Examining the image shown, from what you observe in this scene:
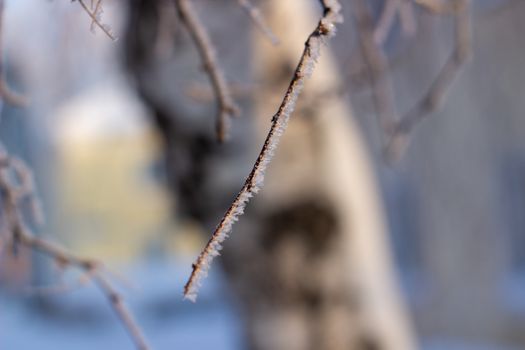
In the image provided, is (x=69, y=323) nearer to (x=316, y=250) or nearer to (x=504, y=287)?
(x=504, y=287)

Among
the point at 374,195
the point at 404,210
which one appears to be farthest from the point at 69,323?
the point at 374,195

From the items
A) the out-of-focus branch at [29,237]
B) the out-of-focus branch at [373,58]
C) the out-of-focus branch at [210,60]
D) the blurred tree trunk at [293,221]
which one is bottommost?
the out-of-focus branch at [29,237]

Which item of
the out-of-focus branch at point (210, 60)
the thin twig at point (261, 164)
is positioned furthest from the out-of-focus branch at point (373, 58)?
the thin twig at point (261, 164)

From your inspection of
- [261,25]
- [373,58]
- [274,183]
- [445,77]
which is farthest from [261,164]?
[274,183]

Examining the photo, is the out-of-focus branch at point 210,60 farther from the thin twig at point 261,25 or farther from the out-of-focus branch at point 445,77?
the out-of-focus branch at point 445,77

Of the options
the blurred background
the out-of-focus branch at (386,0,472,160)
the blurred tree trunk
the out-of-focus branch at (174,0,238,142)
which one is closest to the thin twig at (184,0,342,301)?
the blurred background

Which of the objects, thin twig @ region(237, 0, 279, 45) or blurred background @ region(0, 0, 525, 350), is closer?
thin twig @ region(237, 0, 279, 45)

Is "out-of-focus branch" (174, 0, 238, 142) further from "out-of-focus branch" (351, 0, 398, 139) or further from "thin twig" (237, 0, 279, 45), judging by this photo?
"out-of-focus branch" (351, 0, 398, 139)

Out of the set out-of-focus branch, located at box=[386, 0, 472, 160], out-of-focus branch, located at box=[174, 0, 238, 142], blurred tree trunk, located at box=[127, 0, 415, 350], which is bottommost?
out-of-focus branch, located at box=[174, 0, 238, 142]
